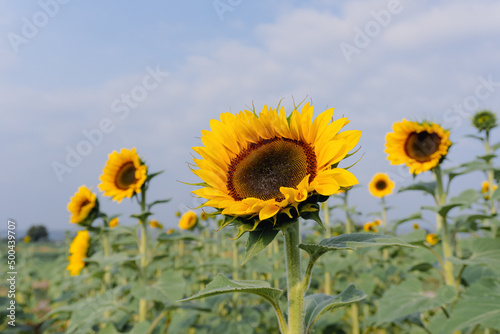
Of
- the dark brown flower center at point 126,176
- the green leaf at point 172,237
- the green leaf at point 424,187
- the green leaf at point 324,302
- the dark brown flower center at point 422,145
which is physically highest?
the dark brown flower center at point 422,145

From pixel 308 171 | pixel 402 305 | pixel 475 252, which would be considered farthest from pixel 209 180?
pixel 475 252

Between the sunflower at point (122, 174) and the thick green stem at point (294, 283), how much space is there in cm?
238

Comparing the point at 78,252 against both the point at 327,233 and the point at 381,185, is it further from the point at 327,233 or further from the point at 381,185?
the point at 381,185

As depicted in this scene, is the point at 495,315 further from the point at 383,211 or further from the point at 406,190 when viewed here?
the point at 383,211

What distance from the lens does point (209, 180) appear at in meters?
1.35

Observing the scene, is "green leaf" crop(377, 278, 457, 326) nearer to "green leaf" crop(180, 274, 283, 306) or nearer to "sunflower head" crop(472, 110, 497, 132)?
"green leaf" crop(180, 274, 283, 306)

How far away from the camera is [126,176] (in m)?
3.58

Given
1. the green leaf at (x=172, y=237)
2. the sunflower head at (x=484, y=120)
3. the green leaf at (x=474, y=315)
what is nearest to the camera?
the green leaf at (x=474, y=315)

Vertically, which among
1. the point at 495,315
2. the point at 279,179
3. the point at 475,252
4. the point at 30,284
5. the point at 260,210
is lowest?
the point at 30,284

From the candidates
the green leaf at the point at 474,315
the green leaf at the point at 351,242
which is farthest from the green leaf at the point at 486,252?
the green leaf at the point at 351,242

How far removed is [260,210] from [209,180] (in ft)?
0.91

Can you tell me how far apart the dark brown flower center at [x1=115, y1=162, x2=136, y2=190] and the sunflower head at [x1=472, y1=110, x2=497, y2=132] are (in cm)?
395

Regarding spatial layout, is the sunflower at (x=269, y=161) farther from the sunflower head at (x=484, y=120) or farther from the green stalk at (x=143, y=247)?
the sunflower head at (x=484, y=120)

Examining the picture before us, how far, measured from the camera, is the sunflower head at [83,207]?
13.2 ft
